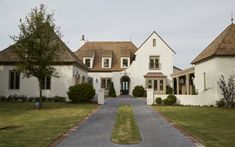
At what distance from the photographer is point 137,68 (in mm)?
A: 46219

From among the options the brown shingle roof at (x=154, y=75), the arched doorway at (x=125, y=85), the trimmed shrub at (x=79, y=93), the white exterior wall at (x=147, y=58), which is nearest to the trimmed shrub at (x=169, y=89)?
the brown shingle roof at (x=154, y=75)

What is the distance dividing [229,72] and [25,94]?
19.6m

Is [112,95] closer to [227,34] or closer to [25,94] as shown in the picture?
[25,94]

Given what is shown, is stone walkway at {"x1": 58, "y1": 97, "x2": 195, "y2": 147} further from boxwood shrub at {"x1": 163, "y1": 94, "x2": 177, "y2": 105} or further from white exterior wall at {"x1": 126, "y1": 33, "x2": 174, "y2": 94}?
white exterior wall at {"x1": 126, "y1": 33, "x2": 174, "y2": 94}

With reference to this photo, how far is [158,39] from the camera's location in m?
46.2

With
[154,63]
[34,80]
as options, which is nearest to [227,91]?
[34,80]

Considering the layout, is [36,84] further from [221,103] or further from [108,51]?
[108,51]

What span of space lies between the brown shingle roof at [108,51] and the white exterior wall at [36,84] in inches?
644

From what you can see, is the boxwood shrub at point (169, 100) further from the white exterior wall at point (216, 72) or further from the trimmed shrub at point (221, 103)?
the trimmed shrub at point (221, 103)

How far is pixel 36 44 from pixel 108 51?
27.4m

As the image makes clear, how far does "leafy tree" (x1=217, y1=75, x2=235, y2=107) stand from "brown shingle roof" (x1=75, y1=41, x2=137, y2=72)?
23221mm

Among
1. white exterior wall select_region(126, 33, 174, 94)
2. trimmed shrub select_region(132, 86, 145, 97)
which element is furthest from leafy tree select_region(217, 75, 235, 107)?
white exterior wall select_region(126, 33, 174, 94)

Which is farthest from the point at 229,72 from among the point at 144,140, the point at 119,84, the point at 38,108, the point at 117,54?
the point at 117,54

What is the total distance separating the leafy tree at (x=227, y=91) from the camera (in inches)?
1011
